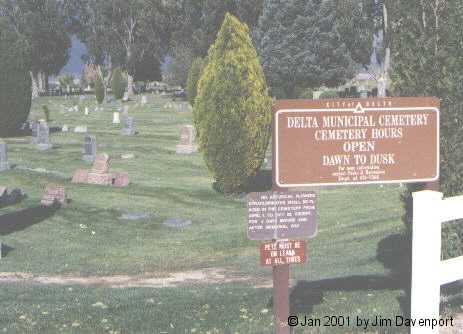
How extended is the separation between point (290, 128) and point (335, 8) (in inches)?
2410

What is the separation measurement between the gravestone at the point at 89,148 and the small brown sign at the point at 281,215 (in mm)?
21544

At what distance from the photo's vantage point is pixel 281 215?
721 cm

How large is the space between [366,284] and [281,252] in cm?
366

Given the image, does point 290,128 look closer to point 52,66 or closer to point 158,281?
point 158,281

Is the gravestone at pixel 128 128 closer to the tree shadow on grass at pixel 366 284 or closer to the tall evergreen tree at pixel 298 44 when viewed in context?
the tall evergreen tree at pixel 298 44

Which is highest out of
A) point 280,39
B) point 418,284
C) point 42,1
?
point 42,1

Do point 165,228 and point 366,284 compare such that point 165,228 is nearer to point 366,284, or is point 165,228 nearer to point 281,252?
point 366,284

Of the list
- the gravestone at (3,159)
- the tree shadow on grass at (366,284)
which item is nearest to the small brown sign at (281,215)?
the tree shadow on grass at (366,284)

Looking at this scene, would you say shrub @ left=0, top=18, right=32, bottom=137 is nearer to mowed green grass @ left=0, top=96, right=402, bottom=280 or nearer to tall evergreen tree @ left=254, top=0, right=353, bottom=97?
mowed green grass @ left=0, top=96, right=402, bottom=280

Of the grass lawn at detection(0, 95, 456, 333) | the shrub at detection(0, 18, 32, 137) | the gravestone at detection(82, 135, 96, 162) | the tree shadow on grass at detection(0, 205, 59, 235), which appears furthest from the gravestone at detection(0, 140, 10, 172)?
the shrub at detection(0, 18, 32, 137)

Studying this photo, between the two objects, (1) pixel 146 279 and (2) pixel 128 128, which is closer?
(1) pixel 146 279

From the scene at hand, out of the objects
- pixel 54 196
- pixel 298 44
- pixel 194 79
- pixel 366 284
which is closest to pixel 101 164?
pixel 54 196

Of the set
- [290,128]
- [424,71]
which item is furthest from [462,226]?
[290,128]

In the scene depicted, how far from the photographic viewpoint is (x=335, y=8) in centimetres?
6619
